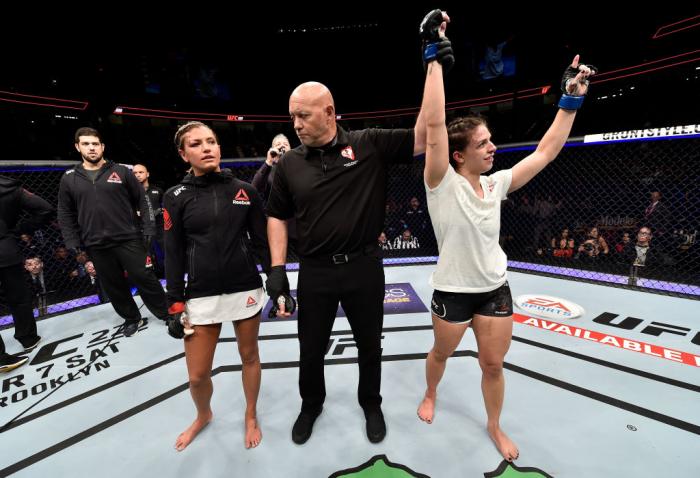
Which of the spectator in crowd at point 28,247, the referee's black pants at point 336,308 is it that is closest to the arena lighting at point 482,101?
the spectator in crowd at point 28,247

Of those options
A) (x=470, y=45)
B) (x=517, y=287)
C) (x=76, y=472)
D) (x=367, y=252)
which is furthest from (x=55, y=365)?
(x=470, y=45)

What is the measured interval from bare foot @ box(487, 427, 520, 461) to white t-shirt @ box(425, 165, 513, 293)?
751mm

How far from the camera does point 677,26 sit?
6219 mm

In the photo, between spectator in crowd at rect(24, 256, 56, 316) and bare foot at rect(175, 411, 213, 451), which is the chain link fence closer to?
spectator in crowd at rect(24, 256, 56, 316)

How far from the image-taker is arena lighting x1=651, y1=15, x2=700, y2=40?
19.0 feet

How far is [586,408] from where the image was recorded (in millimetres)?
1718

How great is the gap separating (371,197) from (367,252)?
0.84 feet

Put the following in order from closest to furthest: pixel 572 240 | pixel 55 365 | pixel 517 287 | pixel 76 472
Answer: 1. pixel 76 472
2. pixel 55 365
3. pixel 517 287
4. pixel 572 240

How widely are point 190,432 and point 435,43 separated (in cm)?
213

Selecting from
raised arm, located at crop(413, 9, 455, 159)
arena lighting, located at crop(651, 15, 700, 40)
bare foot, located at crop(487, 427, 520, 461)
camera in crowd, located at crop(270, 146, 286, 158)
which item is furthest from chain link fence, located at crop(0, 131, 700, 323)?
raised arm, located at crop(413, 9, 455, 159)

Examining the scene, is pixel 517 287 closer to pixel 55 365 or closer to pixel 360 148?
pixel 360 148

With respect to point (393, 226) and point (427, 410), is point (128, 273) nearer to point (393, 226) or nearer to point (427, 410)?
point (427, 410)

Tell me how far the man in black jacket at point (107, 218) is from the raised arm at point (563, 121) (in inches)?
120

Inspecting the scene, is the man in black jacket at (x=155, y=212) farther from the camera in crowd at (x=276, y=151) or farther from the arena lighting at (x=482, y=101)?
the arena lighting at (x=482, y=101)
